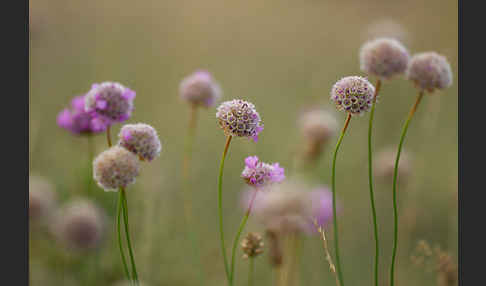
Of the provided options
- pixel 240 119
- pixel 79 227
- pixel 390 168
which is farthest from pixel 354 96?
pixel 390 168

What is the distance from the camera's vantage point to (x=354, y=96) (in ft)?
3.63

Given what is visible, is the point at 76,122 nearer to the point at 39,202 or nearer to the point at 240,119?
the point at 39,202

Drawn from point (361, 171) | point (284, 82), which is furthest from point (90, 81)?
point (361, 171)

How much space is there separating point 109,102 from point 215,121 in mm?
2505

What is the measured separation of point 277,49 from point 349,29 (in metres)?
0.91

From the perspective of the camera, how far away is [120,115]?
3.94 feet

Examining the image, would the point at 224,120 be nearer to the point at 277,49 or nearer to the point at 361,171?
the point at 361,171

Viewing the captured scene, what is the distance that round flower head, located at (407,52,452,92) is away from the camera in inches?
54.2

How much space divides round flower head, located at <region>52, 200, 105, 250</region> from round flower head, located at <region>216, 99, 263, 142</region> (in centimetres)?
85

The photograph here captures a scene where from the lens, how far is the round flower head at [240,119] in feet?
3.61

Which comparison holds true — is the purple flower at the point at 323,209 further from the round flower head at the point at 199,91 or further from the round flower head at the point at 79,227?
the round flower head at the point at 79,227

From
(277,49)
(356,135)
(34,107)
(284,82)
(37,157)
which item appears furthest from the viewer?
(277,49)

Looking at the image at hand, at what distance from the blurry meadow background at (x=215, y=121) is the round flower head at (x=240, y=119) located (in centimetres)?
69

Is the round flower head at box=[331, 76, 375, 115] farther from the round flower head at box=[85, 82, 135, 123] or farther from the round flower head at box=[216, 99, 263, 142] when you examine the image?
the round flower head at box=[85, 82, 135, 123]
